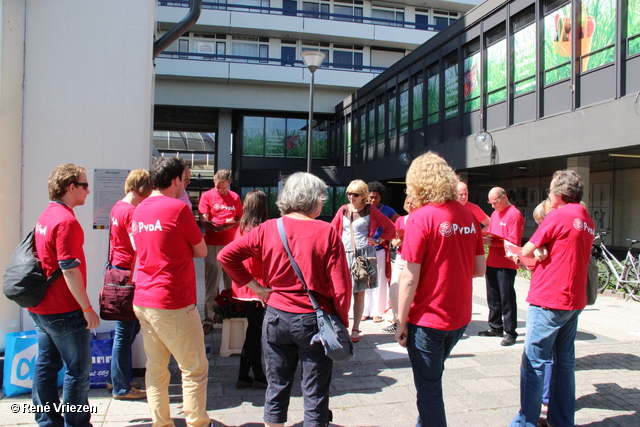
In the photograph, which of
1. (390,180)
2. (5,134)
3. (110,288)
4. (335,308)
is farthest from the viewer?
(390,180)

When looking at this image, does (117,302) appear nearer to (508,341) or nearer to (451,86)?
(508,341)

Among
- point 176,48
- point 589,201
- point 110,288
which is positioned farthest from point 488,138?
point 176,48

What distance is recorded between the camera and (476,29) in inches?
571

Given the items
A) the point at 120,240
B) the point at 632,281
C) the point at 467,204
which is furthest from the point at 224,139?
the point at 120,240

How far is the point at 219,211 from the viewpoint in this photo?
606 centimetres

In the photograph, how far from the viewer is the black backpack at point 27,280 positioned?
299 cm

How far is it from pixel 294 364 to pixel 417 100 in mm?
16629

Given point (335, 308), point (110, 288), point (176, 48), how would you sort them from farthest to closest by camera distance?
1. point (176, 48)
2. point (110, 288)
3. point (335, 308)

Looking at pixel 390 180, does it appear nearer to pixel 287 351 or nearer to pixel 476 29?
pixel 476 29

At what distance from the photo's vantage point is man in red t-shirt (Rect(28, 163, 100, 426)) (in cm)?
301

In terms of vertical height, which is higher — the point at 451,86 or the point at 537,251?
the point at 451,86

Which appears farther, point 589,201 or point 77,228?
point 589,201

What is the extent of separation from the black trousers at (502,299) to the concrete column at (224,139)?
22090 millimetres

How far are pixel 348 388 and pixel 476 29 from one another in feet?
43.1
